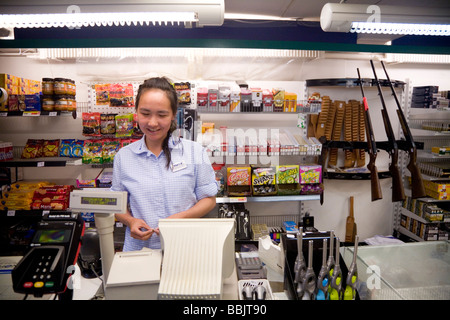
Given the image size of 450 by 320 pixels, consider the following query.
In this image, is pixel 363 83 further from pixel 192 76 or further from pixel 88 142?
pixel 88 142

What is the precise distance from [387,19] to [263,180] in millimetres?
1847

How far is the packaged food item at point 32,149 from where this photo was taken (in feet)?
10.7

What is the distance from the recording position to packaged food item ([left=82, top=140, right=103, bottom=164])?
314 centimetres

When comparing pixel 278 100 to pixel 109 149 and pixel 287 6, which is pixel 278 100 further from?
pixel 109 149

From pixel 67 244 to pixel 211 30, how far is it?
1.82m

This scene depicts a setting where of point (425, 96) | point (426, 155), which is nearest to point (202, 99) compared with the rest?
point (425, 96)

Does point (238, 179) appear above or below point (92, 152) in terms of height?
below

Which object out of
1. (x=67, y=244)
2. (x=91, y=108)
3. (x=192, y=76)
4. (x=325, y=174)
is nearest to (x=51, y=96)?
(x=91, y=108)

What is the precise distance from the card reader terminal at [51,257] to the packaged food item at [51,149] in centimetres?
249

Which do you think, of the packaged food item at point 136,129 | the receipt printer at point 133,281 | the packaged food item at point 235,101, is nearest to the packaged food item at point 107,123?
the packaged food item at point 136,129

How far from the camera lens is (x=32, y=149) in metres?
3.26

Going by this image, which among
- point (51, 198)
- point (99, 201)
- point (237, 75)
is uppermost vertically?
point (237, 75)

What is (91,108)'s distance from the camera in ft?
10.8

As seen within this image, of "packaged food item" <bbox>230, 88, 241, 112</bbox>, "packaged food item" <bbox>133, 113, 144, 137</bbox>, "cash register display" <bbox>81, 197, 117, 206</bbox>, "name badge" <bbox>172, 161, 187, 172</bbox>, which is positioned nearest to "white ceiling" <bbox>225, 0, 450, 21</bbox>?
"packaged food item" <bbox>230, 88, 241, 112</bbox>
